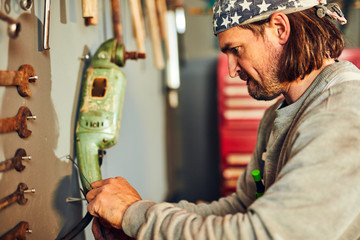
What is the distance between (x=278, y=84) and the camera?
1229mm

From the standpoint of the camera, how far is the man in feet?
2.81

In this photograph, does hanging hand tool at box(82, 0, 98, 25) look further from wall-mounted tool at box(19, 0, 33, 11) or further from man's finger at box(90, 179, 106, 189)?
man's finger at box(90, 179, 106, 189)

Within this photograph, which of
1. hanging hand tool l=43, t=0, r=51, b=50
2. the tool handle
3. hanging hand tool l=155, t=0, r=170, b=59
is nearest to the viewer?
hanging hand tool l=43, t=0, r=51, b=50

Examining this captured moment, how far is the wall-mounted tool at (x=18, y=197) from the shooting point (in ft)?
2.83

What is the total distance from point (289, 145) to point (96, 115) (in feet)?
2.04

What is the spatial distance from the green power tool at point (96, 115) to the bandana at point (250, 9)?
0.41 meters

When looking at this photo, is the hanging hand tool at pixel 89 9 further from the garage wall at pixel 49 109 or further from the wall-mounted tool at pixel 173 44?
the wall-mounted tool at pixel 173 44

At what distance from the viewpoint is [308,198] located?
0.85m

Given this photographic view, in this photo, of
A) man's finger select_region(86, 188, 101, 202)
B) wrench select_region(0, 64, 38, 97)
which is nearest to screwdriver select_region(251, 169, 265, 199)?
man's finger select_region(86, 188, 101, 202)

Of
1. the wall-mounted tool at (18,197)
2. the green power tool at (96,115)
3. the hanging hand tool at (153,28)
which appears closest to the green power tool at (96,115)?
the green power tool at (96,115)

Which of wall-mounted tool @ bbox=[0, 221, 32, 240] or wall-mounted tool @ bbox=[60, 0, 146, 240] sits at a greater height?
wall-mounted tool @ bbox=[60, 0, 146, 240]

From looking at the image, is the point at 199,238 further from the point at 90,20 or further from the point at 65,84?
the point at 90,20

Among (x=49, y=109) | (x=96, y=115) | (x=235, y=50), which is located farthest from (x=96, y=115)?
(x=235, y=50)

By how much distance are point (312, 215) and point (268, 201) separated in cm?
10
